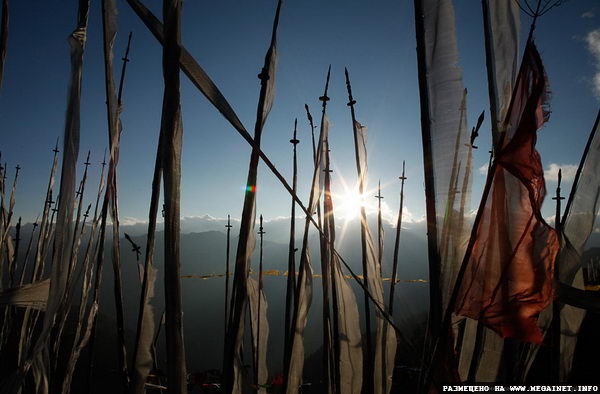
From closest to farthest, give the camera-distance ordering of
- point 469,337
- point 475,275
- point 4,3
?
point 4,3
point 475,275
point 469,337

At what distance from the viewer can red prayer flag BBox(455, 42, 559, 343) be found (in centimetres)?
135

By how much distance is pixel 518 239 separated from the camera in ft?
4.72

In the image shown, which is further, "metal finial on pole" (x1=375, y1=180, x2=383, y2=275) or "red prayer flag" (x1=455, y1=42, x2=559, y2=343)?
"metal finial on pole" (x1=375, y1=180, x2=383, y2=275)

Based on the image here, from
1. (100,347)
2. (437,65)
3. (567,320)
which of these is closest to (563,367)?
(567,320)

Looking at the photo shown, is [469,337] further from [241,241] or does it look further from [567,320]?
[241,241]

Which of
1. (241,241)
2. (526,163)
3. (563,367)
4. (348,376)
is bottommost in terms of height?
(348,376)

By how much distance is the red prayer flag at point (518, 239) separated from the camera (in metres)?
1.35

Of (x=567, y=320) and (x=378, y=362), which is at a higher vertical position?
(x=567, y=320)

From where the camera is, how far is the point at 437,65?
4.93ft

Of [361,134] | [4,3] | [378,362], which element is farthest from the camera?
[378,362]

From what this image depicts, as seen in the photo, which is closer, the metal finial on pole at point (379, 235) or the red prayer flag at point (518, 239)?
the red prayer flag at point (518, 239)

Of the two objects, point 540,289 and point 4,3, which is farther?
point 540,289

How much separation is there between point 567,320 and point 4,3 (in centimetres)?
486

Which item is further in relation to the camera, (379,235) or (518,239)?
(379,235)
